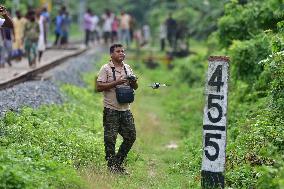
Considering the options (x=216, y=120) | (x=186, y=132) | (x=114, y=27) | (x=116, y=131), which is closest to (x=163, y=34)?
(x=114, y=27)

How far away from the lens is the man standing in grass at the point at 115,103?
10.5m

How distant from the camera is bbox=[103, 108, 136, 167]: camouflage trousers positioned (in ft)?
34.7

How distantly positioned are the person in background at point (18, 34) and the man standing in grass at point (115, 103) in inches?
496

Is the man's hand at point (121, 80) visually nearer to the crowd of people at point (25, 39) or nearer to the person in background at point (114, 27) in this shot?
the crowd of people at point (25, 39)

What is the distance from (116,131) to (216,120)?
7.44ft

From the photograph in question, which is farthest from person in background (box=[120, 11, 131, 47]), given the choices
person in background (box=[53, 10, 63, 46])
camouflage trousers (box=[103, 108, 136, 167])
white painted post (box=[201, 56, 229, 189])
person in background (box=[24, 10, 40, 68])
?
white painted post (box=[201, 56, 229, 189])

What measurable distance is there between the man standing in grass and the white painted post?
1.84 meters

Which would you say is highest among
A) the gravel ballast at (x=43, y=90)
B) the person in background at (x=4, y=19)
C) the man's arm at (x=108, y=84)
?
the person in background at (x=4, y=19)

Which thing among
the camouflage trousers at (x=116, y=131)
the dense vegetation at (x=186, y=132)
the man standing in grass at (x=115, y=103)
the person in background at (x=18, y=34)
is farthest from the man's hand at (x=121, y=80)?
the person in background at (x=18, y=34)

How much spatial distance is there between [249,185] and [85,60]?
2078 cm

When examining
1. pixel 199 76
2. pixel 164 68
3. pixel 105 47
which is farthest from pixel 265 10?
pixel 105 47

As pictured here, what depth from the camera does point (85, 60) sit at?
2931 centimetres

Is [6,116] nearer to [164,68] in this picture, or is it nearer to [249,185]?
[249,185]

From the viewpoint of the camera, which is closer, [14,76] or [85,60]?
[14,76]
